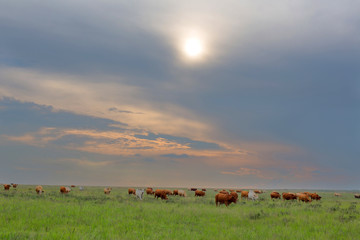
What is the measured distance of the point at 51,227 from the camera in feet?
47.8

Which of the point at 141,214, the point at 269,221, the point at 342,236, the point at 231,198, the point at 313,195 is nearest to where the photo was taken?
the point at 342,236

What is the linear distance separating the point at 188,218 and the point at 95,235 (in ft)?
25.9

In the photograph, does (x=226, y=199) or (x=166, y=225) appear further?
(x=226, y=199)

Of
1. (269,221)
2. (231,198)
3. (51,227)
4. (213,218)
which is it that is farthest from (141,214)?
(231,198)

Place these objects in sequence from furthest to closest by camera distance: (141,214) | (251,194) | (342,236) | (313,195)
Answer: (313,195) → (251,194) → (141,214) → (342,236)

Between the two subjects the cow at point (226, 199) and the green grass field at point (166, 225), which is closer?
the green grass field at point (166, 225)

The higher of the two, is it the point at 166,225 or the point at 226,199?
the point at 226,199

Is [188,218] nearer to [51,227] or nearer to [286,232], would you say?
[286,232]

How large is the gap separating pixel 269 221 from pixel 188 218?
5723 mm

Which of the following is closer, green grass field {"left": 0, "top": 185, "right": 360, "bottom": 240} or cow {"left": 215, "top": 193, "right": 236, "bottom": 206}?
green grass field {"left": 0, "top": 185, "right": 360, "bottom": 240}

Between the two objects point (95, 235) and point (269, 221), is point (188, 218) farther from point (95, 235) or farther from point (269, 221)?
point (95, 235)

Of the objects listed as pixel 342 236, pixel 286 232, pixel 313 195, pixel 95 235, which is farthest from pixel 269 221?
pixel 313 195

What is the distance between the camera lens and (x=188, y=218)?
18719 mm

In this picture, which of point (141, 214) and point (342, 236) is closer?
point (342, 236)
